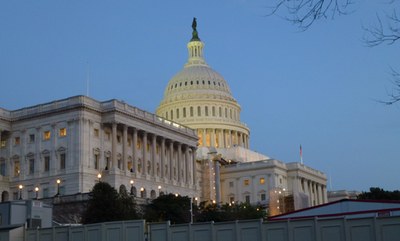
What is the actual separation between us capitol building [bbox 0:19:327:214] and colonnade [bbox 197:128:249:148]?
16349mm

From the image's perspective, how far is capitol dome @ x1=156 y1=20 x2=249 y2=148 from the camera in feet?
589

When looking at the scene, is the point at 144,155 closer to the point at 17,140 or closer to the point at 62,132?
the point at 62,132

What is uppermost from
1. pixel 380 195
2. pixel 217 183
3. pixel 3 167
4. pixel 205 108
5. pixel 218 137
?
pixel 205 108

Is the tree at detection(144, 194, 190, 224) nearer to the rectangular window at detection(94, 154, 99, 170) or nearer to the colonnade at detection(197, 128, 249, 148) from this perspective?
the rectangular window at detection(94, 154, 99, 170)

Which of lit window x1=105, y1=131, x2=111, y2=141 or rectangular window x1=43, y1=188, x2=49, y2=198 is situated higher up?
lit window x1=105, y1=131, x2=111, y2=141

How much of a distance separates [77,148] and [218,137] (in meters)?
74.8

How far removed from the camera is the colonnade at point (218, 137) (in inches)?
7047

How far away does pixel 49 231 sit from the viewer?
1715 inches

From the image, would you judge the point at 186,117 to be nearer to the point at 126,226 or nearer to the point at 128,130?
the point at 128,130

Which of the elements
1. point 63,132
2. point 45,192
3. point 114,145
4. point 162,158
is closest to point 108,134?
point 114,145

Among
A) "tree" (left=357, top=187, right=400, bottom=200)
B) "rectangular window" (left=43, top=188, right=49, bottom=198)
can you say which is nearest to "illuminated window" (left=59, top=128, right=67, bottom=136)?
"rectangular window" (left=43, top=188, right=49, bottom=198)

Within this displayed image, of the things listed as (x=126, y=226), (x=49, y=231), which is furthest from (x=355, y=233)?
(x=49, y=231)

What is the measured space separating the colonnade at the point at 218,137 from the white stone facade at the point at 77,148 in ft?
177

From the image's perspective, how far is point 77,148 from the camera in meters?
110
